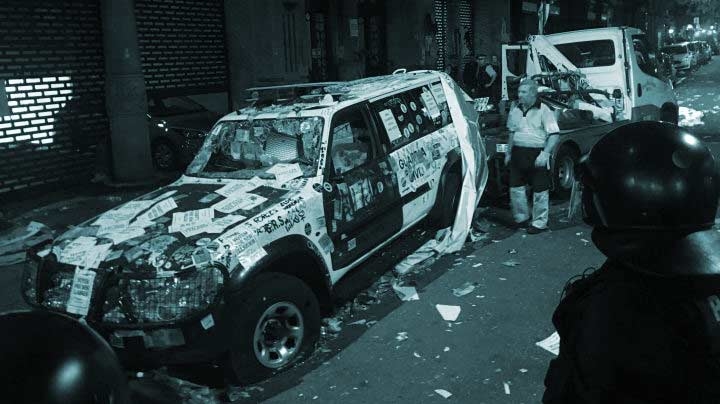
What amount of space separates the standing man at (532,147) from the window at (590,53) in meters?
5.05

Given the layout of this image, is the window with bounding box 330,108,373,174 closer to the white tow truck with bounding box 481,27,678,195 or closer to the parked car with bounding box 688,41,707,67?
the white tow truck with bounding box 481,27,678,195

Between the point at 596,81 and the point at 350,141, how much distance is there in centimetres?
749

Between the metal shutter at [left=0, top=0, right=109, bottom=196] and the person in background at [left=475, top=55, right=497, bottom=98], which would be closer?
the metal shutter at [left=0, top=0, right=109, bottom=196]

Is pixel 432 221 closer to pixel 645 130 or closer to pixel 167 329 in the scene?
pixel 167 329

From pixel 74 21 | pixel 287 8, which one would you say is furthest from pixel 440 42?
pixel 74 21

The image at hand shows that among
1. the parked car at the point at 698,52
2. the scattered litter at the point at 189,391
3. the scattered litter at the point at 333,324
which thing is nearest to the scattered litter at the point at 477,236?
the scattered litter at the point at 333,324

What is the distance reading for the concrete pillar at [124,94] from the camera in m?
10.7

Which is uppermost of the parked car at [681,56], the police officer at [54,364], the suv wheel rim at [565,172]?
the parked car at [681,56]

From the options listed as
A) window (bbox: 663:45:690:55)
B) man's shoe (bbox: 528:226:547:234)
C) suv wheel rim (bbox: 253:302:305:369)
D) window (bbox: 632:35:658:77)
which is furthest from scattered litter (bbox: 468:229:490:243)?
window (bbox: 663:45:690:55)

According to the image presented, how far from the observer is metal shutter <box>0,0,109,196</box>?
33.2 ft

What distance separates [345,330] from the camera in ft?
16.3

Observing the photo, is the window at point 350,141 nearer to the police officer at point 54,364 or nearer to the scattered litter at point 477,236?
the scattered litter at point 477,236

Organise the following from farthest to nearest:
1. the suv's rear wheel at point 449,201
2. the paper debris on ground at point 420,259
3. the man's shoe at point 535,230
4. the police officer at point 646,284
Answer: the man's shoe at point 535,230 < the suv's rear wheel at point 449,201 < the paper debris on ground at point 420,259 < the police officer at point 646,284

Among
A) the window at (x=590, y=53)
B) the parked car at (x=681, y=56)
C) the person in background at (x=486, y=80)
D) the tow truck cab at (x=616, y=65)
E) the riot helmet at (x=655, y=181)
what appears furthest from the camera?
the parked car at (x=681, y=56)
